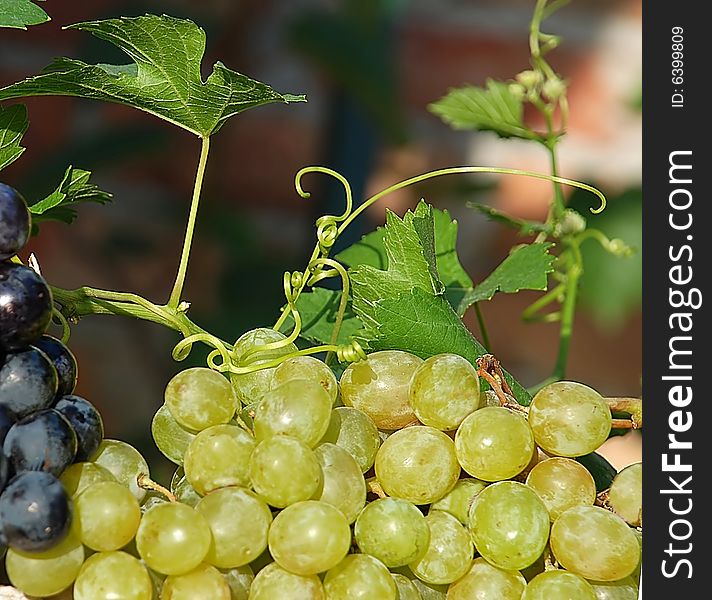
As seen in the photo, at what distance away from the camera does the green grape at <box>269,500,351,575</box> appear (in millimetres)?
303

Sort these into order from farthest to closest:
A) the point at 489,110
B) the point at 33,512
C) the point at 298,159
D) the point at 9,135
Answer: the point at 298,159 → the point at 489,110 → the point at 9,135 → the point at 33,512

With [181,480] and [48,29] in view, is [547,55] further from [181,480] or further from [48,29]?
[181,480]

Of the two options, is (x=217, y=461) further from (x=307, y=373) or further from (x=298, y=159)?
(x=298, y=159)

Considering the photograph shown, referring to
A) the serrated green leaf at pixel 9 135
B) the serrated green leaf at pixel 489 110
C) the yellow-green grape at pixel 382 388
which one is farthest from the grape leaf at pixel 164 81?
the serrated green leaf at pixel 489 110

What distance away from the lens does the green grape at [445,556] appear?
1.07 ft

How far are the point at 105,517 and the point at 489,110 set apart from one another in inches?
18.1

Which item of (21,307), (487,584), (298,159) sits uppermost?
(21,307)

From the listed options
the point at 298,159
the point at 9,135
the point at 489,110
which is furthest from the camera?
the point at 298,159

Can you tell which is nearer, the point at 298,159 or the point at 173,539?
the point at 173,539

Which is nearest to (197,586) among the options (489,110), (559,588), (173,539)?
(173,539)

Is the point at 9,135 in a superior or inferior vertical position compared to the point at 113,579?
superior

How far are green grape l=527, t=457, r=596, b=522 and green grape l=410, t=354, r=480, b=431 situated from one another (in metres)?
0.04

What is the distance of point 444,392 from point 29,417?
15 centimetres

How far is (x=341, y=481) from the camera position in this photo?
0.33 metres
